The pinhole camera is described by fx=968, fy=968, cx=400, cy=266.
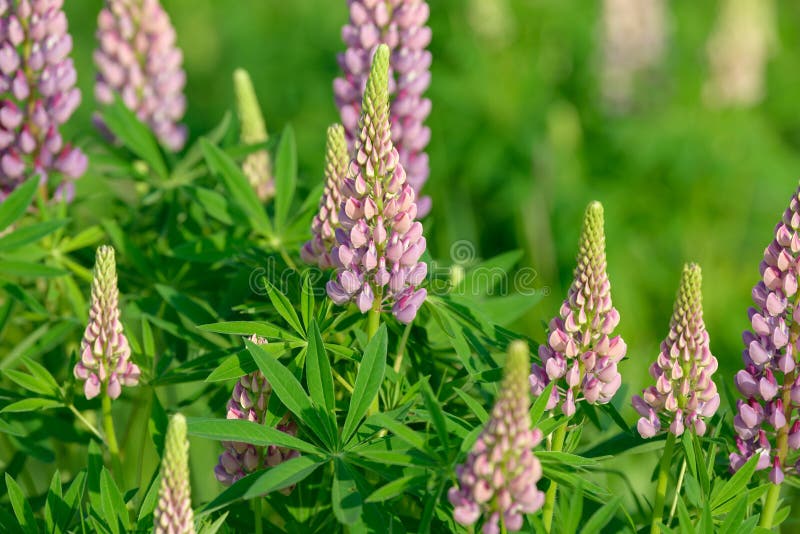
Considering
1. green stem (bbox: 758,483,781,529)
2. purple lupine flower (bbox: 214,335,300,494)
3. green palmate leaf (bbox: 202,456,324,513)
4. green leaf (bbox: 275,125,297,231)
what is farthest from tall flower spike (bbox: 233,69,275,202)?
green stem (bbox: 758,483,781,529)

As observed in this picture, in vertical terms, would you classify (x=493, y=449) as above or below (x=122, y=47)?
below

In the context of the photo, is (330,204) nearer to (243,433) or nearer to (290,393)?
(290,393)

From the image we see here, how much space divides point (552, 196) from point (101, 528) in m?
4.24

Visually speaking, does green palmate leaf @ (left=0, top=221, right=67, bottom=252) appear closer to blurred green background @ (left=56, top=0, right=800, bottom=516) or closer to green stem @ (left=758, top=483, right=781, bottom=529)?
green stem @ (left=758, top=483, right=781, bottom=529)

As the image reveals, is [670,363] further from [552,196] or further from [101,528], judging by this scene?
[552,196]

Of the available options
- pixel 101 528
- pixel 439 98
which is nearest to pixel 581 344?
pixel 101 528

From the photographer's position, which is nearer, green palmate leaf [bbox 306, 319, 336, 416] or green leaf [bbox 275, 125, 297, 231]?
green palmate leaf [bbox 306, 319, 336, 416]

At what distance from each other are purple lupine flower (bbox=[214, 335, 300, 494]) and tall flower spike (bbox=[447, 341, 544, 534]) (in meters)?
0.55

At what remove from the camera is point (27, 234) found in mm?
2816

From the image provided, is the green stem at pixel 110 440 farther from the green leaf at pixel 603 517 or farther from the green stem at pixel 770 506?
the green stem at pixel 770 506

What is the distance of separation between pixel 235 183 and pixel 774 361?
161 cm

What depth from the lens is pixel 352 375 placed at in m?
2.42

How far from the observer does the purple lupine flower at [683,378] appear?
207 centimetres

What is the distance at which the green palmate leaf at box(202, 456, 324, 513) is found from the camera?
1867 mm
